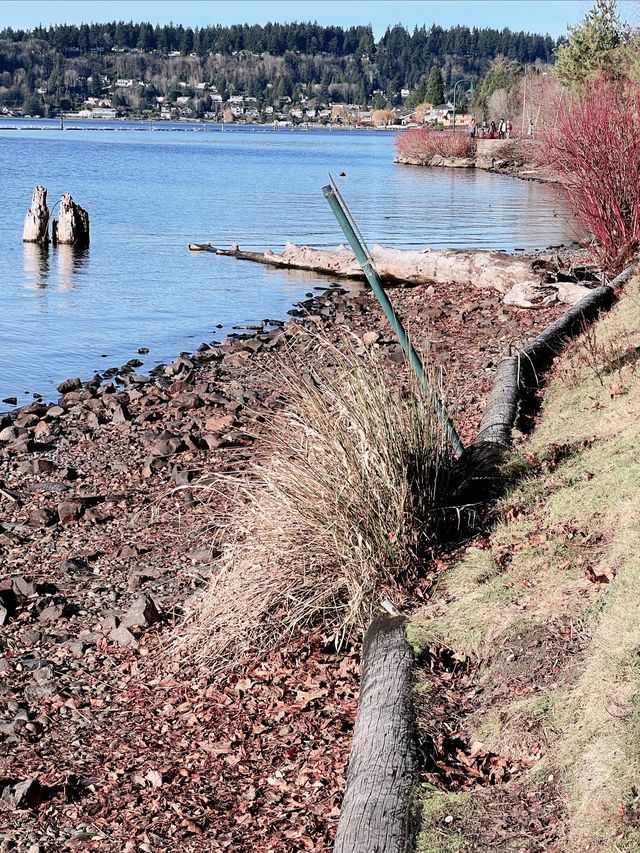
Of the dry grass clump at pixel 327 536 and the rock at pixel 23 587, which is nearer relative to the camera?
the dry grass clump at pixel 327 536

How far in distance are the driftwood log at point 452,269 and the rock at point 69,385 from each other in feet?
23.2

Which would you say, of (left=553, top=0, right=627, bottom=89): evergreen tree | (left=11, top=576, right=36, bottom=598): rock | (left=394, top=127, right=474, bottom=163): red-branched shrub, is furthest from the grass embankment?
(left=394, top=127, right=474, bottom=163): red-branched shrub

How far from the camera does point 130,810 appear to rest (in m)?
3.98

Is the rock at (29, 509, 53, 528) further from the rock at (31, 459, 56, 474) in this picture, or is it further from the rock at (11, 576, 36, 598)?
the rock at (31, 459, 56, 474)

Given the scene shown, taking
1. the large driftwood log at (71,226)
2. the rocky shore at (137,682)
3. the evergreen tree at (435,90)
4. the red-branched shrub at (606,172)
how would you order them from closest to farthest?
the rocky shore at (137,682) → the red-branched shrub at (606,172) → the large driftwood log at (71,226) → the evergreen tree at (435,90)

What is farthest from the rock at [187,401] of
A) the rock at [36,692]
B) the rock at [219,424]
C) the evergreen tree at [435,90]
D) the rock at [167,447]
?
the evergreen tree at [435,90]

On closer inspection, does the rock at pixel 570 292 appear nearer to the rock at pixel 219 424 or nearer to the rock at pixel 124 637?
the rock at pixel 219 424

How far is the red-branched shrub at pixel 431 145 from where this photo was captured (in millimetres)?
81125

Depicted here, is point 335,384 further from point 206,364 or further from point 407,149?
point 407,149

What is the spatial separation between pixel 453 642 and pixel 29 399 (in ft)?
31.0

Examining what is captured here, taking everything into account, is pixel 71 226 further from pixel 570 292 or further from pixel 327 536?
pixel 327 536

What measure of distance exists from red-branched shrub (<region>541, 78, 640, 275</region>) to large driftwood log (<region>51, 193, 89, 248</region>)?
61.3ft

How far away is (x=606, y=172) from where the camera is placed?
13430 mm

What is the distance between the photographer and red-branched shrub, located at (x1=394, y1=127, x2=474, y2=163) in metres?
81.1
